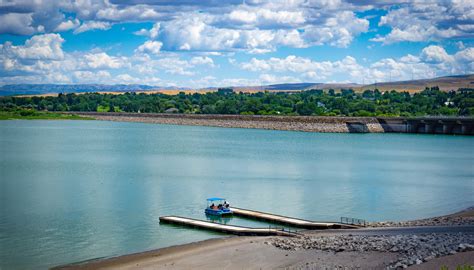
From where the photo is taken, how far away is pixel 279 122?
126 metres

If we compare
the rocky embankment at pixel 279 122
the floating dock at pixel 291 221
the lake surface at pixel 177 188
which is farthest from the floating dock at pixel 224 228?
the rocky embankment at pixel 279 122

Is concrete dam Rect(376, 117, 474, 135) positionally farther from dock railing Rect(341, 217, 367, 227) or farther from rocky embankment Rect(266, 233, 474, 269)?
Answer: rocky embankment Rect(266, 233, 474, 269)

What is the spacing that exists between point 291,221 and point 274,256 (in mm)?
7624

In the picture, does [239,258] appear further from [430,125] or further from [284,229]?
[430,125]

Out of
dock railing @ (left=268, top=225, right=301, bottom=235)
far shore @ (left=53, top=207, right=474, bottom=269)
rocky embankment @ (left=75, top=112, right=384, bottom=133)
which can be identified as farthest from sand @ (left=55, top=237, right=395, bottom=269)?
rocky embankment @ (left=75, top=112, right=384, bottom=133)

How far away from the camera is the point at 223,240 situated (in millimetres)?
28141

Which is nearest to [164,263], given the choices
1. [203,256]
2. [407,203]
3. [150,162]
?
[203,256]

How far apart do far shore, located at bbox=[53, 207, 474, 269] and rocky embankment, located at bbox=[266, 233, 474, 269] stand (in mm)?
36

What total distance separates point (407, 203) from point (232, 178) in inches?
542

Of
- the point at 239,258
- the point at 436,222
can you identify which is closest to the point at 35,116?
the point at 436,222

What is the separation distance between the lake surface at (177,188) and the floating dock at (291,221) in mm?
726

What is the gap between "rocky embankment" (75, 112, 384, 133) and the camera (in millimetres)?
117375

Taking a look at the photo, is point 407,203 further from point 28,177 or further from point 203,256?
point 28,177

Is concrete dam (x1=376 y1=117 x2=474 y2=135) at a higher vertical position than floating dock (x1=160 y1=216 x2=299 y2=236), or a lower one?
lower
